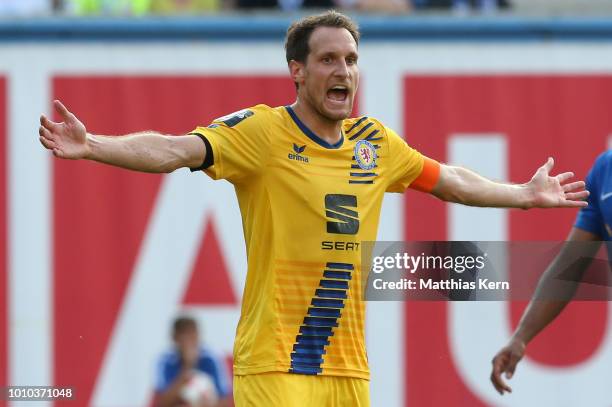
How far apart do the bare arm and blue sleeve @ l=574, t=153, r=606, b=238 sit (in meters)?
0.04

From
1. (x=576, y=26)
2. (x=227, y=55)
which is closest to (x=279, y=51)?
(x=227, y=55)

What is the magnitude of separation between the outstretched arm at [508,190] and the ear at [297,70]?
0.96 m

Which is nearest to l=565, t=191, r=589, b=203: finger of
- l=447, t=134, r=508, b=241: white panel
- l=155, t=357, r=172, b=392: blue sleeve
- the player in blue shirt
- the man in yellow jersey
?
the player in blue shirt

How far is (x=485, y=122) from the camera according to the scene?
11305 millimetres

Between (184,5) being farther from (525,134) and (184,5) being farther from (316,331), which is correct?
(316,331)

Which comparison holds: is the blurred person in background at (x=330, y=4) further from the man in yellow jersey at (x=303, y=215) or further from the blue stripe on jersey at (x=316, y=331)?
the blue stripe on jersey at (x=316, y=331)

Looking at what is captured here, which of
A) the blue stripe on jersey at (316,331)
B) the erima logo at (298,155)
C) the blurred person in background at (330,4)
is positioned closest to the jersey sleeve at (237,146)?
the erima logo at (298,155)

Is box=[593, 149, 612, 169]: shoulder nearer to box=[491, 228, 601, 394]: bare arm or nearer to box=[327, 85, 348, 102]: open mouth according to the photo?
box=[491, 228, 601, 394]: bare arm

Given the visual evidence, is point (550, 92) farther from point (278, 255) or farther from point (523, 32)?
point (278, 255)

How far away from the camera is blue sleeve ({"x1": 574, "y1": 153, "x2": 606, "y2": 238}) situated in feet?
25.7

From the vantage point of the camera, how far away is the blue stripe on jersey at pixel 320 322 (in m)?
6.71

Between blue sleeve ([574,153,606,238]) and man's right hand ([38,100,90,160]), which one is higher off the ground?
man's right hand ([38,100,90,160])

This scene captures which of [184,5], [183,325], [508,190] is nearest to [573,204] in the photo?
[508,190]

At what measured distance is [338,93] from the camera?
6969 millimetres
